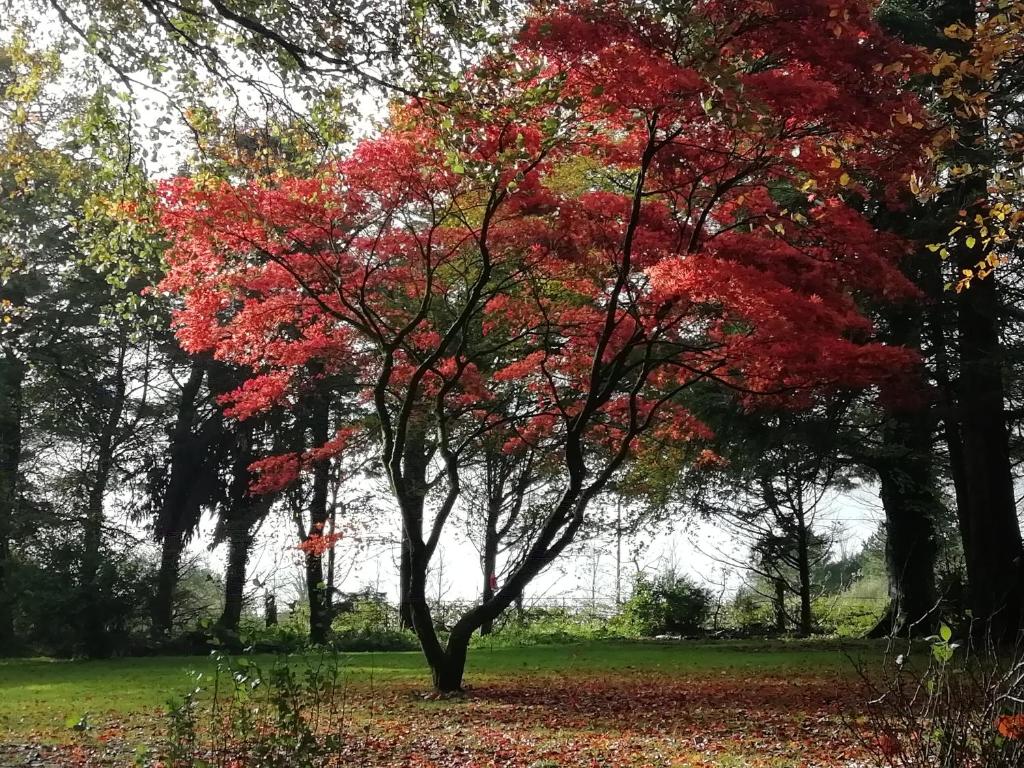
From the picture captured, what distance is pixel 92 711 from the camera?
28.8 ft

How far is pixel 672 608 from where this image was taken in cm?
1852

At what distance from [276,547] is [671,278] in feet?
49.1

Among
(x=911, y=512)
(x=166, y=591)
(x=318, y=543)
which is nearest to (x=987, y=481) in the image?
(x=911, y=512)

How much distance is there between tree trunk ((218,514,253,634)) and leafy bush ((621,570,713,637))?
8864mm

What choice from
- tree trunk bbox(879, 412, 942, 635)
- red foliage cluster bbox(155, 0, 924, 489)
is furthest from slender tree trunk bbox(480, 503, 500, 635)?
red foliage cluster bbox(155, 0, 924, 489)

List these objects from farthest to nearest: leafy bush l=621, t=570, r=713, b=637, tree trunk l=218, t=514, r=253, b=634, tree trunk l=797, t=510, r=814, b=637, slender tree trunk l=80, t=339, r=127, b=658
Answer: tree trunk l=218, t=514, r=253, b=634, leafy bush l=621, t=570, r=713, b=637, tree trunk l=797, t=510, r=814, b=637, slender tree trunk l=80, t=339, r=127, b=658

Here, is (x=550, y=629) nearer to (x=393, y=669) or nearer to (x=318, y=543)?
(x=318, y=543)

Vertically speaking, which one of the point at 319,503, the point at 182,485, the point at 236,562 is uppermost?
the point at 182,485

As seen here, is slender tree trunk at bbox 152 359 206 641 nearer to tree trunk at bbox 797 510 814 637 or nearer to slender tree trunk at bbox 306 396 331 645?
slender tree trunk at bbox 306 396 331 645

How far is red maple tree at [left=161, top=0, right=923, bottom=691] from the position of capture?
287 inches

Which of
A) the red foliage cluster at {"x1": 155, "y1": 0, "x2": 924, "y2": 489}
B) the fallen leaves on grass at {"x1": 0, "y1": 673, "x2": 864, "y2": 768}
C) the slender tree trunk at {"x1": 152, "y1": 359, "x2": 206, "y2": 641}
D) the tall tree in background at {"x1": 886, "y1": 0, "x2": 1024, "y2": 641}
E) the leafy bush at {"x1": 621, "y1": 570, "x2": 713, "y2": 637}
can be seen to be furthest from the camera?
the slender tree trunk at {"x1": 152, "y1": 359, "x2": 206, "y2": 641}

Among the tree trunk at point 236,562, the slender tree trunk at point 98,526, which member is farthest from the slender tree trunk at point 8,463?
the tree trunk at point 236,562

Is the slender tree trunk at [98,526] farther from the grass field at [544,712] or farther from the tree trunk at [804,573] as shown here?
the tree trunk at [804,573]

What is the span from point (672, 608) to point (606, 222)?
37.5 ft
